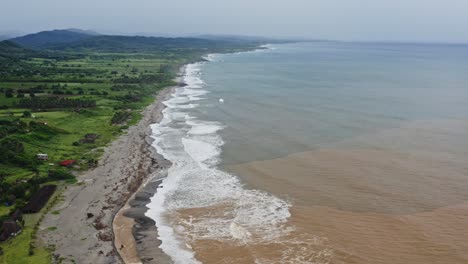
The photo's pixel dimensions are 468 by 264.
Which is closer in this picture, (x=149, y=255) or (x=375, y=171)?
(x=149, y=255)

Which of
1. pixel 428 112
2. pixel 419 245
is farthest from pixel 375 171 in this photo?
pixel 428 112

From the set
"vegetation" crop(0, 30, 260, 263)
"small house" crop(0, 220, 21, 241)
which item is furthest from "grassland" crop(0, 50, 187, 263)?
"small house" crop(0, 220, 21, 241)

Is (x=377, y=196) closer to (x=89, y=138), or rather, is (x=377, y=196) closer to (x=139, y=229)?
(x=139, y=229)

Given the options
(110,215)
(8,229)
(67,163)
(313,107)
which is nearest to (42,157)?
(67,163)

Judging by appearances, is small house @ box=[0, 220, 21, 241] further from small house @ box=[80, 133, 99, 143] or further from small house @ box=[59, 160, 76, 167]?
small house @ box=[80, 133, 99, 143]

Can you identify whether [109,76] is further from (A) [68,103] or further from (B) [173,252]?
(B) [173,252]

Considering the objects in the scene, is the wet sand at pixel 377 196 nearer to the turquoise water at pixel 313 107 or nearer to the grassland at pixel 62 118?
the turquoise water at pixel 313 107
